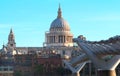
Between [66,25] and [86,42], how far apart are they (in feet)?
283

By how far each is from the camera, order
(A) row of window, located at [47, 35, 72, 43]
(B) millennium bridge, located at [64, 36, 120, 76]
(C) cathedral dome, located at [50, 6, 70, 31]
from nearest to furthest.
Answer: (B) millennium bridge, located at [64, 36, 120, 76]
(A) row of window, located at [47, 35, 72, 43]
(C) cathedral dome, located at [50, 6, 70, 31]

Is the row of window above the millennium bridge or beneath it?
above

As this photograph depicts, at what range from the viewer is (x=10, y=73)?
293ft

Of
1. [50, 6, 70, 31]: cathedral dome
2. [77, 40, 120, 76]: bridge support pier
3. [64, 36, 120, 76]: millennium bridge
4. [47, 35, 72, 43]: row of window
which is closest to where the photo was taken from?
[64, 36, 120, 76]: millennium bridge

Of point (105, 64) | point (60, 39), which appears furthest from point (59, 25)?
point (105, 64)

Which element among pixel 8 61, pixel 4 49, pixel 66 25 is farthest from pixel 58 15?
pixel 8 61

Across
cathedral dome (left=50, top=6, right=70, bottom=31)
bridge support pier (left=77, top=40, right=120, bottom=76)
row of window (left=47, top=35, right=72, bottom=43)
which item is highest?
cathedral dome (left=50, top=6, right=70, bottom=31)

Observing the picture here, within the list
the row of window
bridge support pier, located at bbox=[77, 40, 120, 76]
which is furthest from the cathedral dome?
bridge support pier, located at bbox=[77, 40, 120, 76]

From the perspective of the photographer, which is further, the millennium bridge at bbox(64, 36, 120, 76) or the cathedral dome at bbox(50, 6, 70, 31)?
the cathedral dome at bbox(50, 6, 70, 31)

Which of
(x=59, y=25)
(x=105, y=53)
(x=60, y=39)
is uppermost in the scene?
(x=59, y=25)

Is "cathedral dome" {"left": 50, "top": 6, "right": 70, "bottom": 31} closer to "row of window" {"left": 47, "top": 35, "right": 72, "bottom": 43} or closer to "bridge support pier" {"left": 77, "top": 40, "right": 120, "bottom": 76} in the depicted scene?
"row of window" {"left": 47, "top": 35, "right": 72, "bottom": 43}

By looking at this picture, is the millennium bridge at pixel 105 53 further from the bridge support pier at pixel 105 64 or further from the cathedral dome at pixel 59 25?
the cathedral dome at pixel 59 25

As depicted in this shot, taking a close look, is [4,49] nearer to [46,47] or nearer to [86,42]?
[46,47]

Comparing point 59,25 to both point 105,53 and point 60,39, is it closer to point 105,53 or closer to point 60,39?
point 60,39
